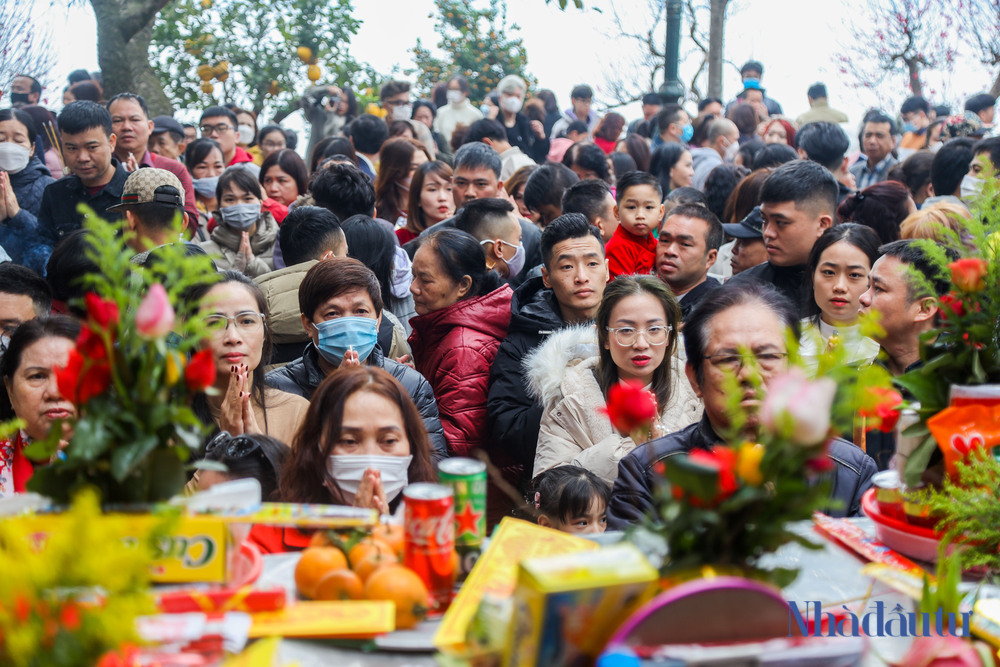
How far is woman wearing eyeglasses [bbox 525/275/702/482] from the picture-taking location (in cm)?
318

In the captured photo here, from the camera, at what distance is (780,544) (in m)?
1.32

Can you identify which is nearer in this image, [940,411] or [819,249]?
[940,411]

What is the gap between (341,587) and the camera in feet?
5.05

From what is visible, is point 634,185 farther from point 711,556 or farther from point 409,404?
point 711,556

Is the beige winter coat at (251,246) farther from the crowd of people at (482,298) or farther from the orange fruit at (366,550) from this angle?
the orange fruit at (366,550)

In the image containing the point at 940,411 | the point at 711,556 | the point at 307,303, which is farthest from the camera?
the point at 307,303

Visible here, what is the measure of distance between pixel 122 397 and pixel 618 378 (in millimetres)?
2144

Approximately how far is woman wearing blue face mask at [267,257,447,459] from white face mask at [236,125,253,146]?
278 inches

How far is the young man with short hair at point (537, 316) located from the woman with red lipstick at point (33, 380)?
1.66 m

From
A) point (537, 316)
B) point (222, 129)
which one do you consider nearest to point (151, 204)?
point (537, 316)

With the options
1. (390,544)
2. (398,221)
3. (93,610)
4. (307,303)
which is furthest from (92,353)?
(398,221)

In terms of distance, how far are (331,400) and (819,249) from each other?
2.35 meters

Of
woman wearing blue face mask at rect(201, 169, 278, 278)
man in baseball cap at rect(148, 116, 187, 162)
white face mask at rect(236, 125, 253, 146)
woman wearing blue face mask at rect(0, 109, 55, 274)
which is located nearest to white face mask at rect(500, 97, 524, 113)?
white face mask at rect(236, 125, 253, 146)

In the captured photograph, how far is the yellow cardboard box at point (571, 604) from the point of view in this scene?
1.16m
